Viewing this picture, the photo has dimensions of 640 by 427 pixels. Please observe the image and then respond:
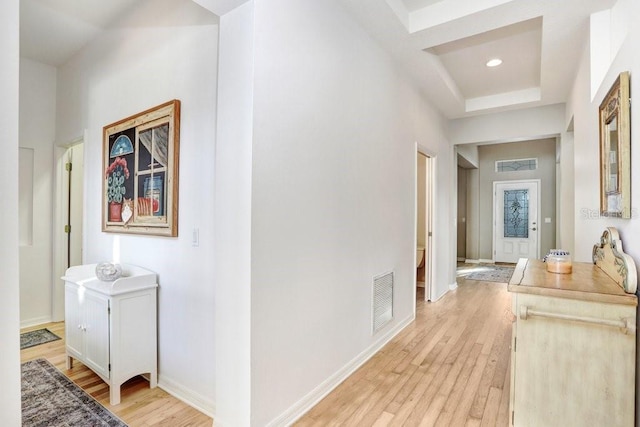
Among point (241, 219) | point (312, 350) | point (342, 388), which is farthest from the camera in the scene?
point (342, 388)

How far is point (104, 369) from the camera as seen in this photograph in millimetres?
2217

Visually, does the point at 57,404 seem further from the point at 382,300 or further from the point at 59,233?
the point at 382,300

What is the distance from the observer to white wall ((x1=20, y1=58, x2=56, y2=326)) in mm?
3602

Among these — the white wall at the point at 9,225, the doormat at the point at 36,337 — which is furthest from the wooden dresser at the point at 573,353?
the doormat at the point at 36,337

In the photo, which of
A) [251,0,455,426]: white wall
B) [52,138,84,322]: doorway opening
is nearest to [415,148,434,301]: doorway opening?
[251,0,455,426]: white wall

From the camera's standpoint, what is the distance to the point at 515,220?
7918 millimetres

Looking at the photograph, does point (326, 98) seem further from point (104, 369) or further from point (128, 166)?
point (104, 369)

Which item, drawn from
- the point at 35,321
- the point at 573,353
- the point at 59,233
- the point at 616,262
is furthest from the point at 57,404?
the point at 616,262

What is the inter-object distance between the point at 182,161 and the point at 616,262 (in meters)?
2.55

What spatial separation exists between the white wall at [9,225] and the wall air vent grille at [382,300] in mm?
2374

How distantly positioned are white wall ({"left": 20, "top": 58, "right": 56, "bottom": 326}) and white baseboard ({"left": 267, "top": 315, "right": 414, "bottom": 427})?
344cm

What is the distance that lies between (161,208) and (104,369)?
1142 millimetres

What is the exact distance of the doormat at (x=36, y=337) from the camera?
3133mm

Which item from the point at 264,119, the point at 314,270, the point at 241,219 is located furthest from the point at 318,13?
the point at 314,270
